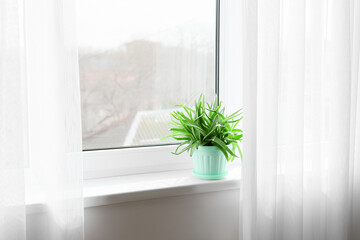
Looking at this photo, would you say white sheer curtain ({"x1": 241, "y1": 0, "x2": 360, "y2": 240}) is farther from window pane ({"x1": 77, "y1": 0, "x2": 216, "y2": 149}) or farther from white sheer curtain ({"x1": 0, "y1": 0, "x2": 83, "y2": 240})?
white sheer curtain ({"x1": 0, "y1": 0, "x2": 83, "y2": 240})

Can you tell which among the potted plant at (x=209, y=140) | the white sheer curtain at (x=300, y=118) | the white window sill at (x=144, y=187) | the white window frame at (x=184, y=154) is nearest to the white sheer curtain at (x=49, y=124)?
the white window sill at (x=144, y=187)

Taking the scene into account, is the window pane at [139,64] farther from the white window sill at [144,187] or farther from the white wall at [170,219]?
the white wall at [170,219]

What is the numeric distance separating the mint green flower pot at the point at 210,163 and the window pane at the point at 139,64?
22 cm

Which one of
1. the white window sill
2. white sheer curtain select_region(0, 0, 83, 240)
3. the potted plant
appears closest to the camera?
white sheer curtain select_region(0, 0, 83, 240)

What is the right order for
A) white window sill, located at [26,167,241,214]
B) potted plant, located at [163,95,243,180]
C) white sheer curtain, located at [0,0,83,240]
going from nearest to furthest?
white sheer curtain, located at [0,0,83,240] → white window sill, located at [26,167,241,214] → potted plant, located at [163,95,243,180]

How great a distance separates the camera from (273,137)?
1.12 metres

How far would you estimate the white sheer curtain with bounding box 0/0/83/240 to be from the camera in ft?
2.89

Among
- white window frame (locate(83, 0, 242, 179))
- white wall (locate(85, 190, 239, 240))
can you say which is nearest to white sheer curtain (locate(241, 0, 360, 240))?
white wall (locate(85, 190, 239, 240))

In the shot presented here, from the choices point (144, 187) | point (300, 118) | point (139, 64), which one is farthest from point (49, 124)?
point (300, 118)

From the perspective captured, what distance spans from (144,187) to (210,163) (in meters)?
0.24

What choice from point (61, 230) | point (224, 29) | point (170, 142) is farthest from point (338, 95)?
point (61, 230)

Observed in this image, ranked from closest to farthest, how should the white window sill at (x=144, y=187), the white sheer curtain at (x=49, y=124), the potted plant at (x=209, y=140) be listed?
the white sheer curtain at (x=49, y=124) < the white window sill at (x=144, y=187) < the potted plant at (x=209, y=140)

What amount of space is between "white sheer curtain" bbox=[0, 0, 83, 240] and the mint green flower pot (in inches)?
16.8

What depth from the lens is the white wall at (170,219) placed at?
1036 millimetres
